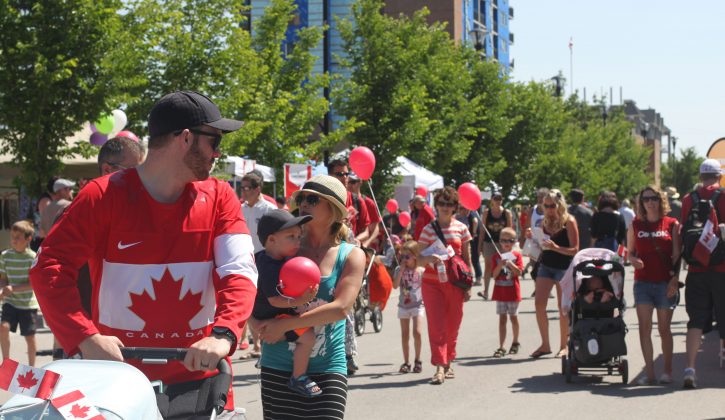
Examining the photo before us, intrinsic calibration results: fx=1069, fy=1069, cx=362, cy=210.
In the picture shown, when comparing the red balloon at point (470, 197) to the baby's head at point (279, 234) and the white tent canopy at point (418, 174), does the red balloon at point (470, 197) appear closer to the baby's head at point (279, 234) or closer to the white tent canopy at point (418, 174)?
the baby's head at point (279, 234)

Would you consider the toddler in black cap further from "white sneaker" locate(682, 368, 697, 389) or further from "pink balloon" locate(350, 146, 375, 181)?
"pink balloon" locate(350, 146, 375, 181)

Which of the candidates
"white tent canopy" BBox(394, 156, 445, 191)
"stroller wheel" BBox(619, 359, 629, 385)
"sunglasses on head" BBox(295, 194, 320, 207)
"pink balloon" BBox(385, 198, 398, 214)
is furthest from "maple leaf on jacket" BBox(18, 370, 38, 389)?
"white tent canopy" BBox(394, 156, 445, 191)

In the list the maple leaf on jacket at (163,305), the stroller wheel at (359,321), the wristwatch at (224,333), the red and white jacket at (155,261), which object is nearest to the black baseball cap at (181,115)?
the red and white jacket at (155,261)

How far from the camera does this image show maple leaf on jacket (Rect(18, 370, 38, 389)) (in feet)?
8.62

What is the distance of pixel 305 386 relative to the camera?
4906mm

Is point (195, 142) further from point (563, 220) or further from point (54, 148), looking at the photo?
point (54, 148)

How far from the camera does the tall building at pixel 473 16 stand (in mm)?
80438

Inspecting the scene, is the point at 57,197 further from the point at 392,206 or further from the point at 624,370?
the point at 392,206

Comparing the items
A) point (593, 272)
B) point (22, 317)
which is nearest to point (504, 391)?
point (593, 272)

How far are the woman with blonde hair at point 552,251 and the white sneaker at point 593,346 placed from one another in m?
1.96

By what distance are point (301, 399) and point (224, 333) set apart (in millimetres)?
1663

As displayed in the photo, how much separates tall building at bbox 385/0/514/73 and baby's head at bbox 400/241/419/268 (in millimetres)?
49219

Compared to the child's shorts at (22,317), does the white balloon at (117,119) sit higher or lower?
higher

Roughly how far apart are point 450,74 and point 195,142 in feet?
106
